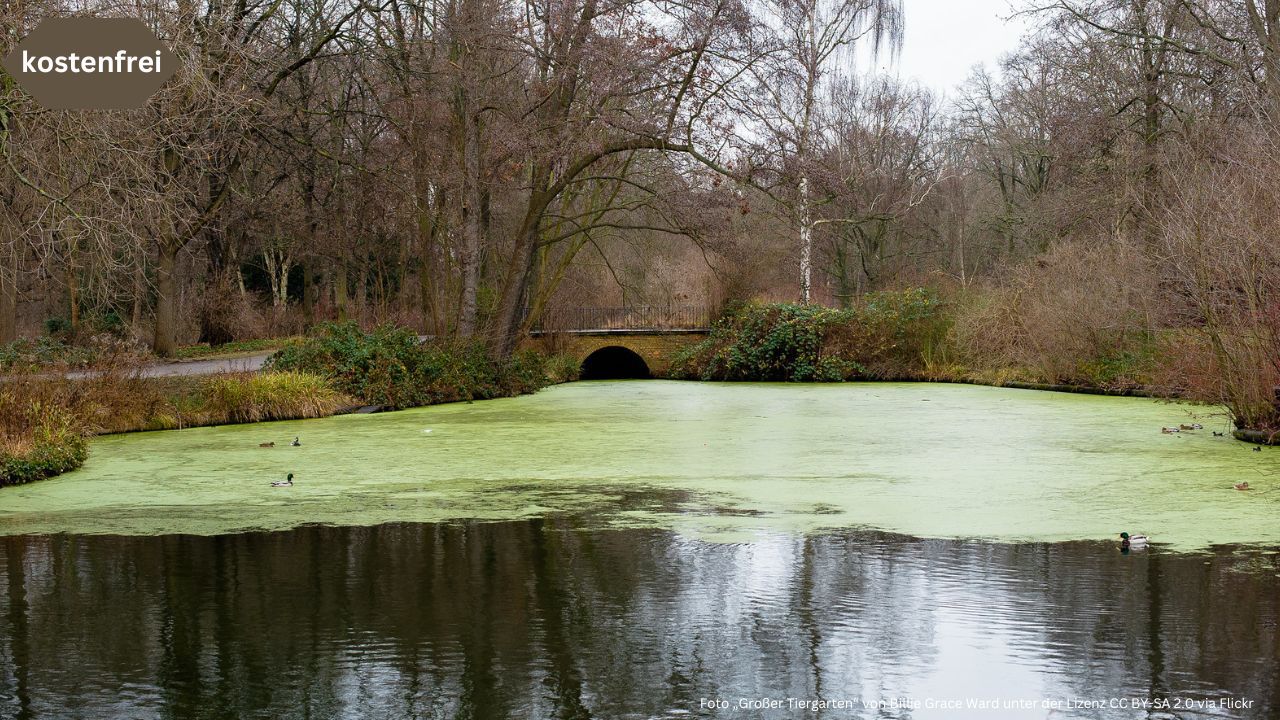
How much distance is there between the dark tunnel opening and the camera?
102ft

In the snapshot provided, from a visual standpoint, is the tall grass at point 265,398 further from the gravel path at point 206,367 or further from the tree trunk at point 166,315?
the tree trunk at point 166,315

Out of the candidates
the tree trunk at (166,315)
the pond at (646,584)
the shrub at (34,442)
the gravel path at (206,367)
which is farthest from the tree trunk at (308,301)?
the pond at (646,584)

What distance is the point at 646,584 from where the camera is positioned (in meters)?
6.08

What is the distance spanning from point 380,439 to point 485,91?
8.55 metres

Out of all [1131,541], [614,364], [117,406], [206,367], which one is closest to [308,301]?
[614,364]

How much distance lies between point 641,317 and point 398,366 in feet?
39.1

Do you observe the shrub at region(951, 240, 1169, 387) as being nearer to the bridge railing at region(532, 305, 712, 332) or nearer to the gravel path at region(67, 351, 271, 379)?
the bridge railing at region(532, 305, 712, 332)

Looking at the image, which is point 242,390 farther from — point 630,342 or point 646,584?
point 630,342

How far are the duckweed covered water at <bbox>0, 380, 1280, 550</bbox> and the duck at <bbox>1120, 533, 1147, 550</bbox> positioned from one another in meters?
0.36

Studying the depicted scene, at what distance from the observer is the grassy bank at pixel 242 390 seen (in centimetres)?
1087

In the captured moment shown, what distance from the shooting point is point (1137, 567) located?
20.9 feet

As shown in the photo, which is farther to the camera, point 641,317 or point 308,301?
point 308,301

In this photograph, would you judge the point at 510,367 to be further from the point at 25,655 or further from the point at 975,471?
the point at 25,655

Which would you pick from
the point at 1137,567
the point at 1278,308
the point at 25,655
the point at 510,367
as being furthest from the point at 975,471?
the point at 510,367
